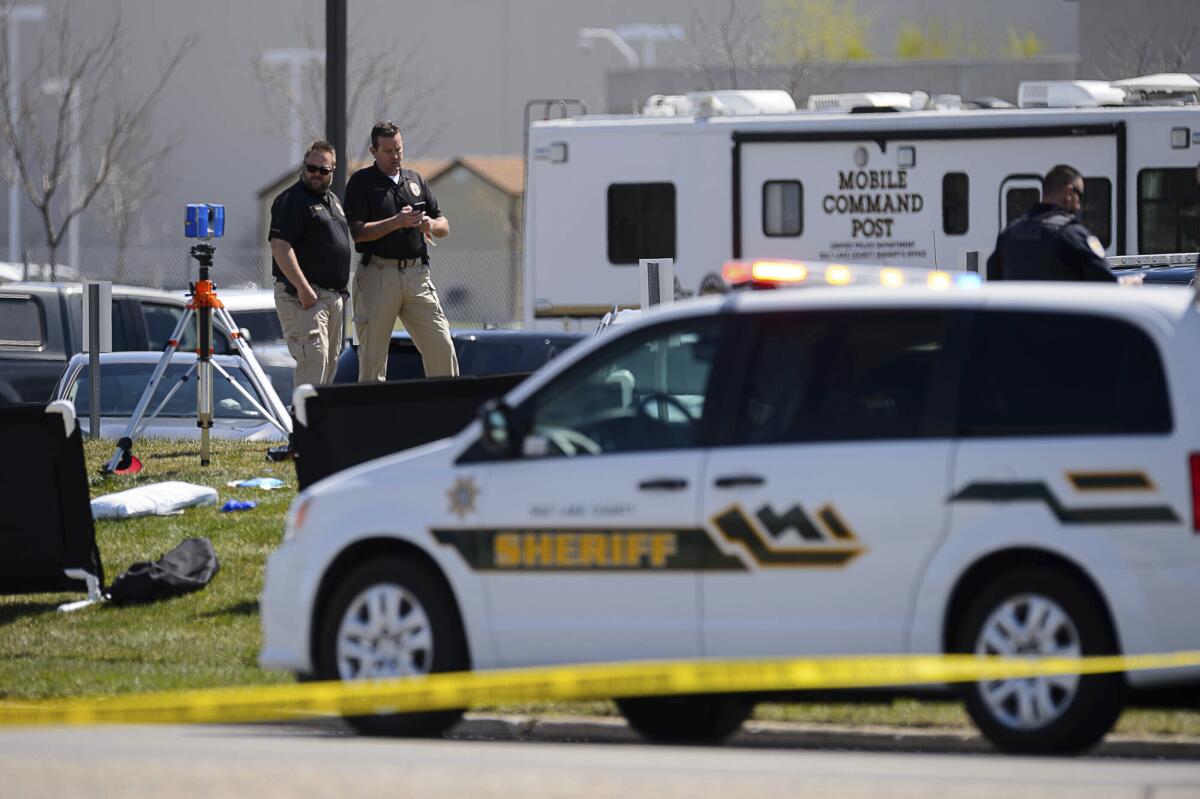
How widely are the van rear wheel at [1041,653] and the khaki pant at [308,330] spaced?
269 inches

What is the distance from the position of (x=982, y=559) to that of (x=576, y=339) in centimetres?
803

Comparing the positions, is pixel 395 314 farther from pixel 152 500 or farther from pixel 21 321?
pixel 21 321

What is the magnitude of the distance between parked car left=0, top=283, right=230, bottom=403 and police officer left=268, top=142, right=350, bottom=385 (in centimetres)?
468

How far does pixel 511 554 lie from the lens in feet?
23.0

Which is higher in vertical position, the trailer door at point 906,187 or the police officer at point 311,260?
the trailer door at point 906,187

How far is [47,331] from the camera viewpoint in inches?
675

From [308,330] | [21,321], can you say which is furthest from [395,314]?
[21,321]

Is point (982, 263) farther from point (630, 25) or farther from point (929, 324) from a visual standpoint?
point (630, 25)

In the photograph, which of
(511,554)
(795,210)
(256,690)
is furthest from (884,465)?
(795,210)

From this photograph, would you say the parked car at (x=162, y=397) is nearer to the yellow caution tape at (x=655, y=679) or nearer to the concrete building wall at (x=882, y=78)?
the yellow caution tape at (x=655, y=679)

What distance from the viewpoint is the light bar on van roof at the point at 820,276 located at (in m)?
7.26

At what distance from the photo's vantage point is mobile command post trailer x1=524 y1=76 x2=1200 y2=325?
1850 centimetres

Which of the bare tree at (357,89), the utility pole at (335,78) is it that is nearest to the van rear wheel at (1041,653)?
the utility pole at (335,78)

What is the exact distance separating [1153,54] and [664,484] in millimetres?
29953
